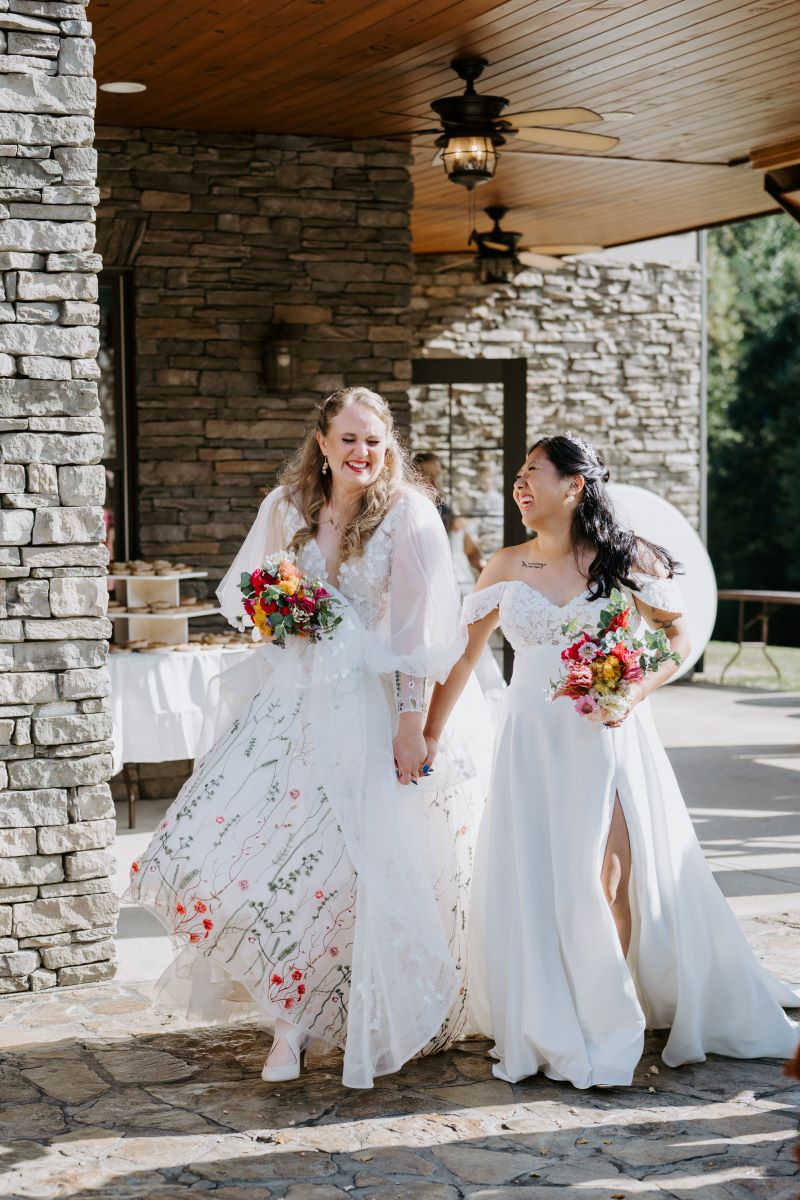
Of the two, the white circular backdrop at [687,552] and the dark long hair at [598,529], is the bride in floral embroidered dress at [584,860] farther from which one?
the white circular backdrop at [687,552]

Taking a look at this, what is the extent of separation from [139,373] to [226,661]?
1935mm

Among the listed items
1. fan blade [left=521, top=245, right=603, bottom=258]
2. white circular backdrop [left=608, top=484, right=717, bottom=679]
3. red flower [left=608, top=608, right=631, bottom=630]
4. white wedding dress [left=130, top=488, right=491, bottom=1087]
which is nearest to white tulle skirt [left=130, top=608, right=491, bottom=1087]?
white wedding dress [left=130, top=488, right=491, bottom=1087]

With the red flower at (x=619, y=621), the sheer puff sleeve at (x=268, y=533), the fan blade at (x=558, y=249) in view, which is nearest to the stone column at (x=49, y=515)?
the sheer puff sleeve at (x=268, y=533)

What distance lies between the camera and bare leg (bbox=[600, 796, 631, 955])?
3875 mm

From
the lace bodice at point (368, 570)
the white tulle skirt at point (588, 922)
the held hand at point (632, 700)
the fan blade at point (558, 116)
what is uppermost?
the fan blade at point (558, 116)

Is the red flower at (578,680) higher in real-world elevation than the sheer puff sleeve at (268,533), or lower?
lower

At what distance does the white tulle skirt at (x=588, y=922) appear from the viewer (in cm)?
375

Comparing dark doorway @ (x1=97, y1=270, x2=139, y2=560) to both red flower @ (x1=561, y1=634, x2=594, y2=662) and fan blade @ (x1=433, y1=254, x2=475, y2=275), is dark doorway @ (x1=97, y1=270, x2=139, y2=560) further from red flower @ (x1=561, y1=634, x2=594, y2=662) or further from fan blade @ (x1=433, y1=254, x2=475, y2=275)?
red flower @ (x1=561, y1=634, x2=594, y2=662)

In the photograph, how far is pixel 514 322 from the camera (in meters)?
13.0

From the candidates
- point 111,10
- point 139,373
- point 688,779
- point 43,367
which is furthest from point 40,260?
point 688,779

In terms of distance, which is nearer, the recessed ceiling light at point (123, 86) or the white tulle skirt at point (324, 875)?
the white tulle skirt at point (324, 875)

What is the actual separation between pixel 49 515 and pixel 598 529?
5.65 feet

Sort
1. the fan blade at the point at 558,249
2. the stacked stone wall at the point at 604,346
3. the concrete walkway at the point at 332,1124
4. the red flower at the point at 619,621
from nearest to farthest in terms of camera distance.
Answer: the concrete walkway at the point at 332,1124 → the red flower at the point at 619,621 → the fan blade at the point at 558,249 → the stacked stone wall at the point at 604,346

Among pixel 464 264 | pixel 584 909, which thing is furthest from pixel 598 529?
pixel 464 264
